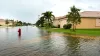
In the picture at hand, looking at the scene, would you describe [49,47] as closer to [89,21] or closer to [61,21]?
[89,21]

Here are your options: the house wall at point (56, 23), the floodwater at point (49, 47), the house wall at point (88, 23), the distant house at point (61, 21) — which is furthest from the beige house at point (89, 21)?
the floodwater at point (49, 47)

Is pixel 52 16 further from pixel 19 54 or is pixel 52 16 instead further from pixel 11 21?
pixel 11 21

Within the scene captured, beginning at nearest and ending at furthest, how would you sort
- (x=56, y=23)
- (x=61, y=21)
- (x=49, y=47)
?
1. (x=49, y=47)
2. (x=61, y=21)
3. (x=56, y=23)

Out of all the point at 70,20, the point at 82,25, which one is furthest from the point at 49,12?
the point at 70,20

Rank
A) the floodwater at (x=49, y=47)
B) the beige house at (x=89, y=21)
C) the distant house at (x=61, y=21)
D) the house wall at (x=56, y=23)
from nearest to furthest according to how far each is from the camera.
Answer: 1. the floodwater at (x=49, y=47)
2. the beige house at (x=89, y=21)
3. the distant house at (x=61, y=21)
4. the house wall at (x=56, y=23)

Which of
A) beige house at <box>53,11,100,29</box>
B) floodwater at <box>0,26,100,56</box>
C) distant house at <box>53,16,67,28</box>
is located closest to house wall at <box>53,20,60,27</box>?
distant house at <box>53,16,67,28</box>

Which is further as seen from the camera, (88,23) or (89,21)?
(88,23)

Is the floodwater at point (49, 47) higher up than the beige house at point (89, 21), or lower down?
lower down

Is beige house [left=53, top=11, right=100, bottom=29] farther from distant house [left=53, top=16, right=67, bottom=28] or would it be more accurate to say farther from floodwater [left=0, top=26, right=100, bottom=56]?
floodwater [left=0, top=26, right=100, bottom=56]

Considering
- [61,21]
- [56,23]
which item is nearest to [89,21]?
[61,21]

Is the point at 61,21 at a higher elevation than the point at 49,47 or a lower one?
higher

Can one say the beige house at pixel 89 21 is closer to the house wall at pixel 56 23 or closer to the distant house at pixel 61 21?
the distant house at pixel 61 21

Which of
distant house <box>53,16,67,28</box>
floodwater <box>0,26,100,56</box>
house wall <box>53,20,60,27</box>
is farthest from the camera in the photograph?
house wall <box>53,20,60,27</box>

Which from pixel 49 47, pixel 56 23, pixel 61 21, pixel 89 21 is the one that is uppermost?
pixel 61 21
